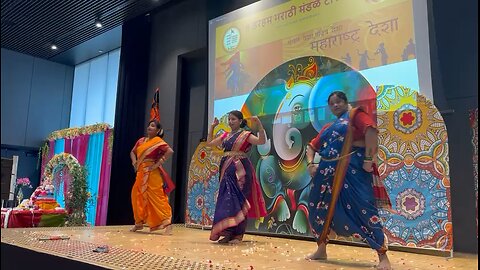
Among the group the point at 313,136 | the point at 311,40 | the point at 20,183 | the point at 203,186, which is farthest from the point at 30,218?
the point at 311,40

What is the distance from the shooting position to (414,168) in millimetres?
3291

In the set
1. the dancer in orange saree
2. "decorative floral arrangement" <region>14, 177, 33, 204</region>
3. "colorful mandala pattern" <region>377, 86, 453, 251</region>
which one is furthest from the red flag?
"colorful mandala pattern" <region>377, 86, 453, 251</region>

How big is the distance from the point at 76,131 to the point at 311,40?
5828mm

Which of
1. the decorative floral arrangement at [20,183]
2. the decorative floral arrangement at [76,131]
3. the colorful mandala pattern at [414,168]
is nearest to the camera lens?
the colorful mandala pattern at [414,168]

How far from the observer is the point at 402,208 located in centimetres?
333

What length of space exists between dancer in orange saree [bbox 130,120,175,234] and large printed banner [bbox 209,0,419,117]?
3.54 ft

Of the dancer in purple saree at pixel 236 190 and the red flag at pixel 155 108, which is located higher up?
the red flag at pixel 155 108

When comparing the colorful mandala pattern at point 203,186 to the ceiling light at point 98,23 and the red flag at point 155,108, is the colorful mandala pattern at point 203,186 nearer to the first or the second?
the red flag at point 155,108

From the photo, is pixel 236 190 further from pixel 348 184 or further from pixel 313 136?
pixel 348 184

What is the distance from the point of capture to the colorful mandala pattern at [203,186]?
16.1ft

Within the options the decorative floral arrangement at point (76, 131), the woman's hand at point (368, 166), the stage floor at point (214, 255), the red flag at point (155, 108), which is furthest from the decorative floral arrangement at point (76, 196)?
the woman's hand at point (368, 166)

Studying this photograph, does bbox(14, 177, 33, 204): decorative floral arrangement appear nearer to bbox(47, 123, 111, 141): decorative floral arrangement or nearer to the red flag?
bbox(47, 123, 111, 141): decorative floral arrangement

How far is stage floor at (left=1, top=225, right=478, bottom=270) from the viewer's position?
229cm

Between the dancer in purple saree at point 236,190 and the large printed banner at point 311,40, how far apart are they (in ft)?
3.98
